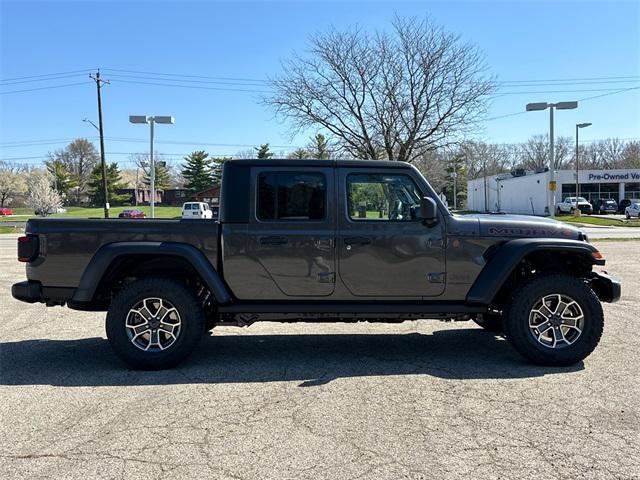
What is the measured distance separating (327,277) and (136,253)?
182 centimetres

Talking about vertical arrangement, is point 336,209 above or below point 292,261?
above

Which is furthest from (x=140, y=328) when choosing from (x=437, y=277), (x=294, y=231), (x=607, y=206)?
(x=607, y=206)

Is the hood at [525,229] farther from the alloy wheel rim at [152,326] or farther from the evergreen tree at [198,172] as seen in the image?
the evergreen tree at [198,172]

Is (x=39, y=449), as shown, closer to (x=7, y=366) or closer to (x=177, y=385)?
(x=177, y=385)

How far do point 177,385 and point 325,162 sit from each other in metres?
2.51

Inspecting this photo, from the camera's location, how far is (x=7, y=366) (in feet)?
16.4

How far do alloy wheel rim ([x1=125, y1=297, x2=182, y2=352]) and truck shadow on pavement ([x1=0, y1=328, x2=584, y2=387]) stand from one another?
0.27 metres

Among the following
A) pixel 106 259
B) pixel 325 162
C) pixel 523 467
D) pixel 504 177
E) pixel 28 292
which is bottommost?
pixel 523 467

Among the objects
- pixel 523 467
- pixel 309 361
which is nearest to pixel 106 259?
pixel 309 361

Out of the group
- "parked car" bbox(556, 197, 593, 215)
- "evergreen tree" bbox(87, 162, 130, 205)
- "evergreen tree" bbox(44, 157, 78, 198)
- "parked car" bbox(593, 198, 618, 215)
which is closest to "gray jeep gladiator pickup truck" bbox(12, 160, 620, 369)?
"parked car" bbox(556, 197, 593, 215)

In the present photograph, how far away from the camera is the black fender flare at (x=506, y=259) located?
4.77m

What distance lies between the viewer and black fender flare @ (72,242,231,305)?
4.75m

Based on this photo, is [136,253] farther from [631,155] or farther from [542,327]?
[631,155]

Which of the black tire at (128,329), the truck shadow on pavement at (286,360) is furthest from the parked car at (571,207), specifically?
the black tire at (128,329)
